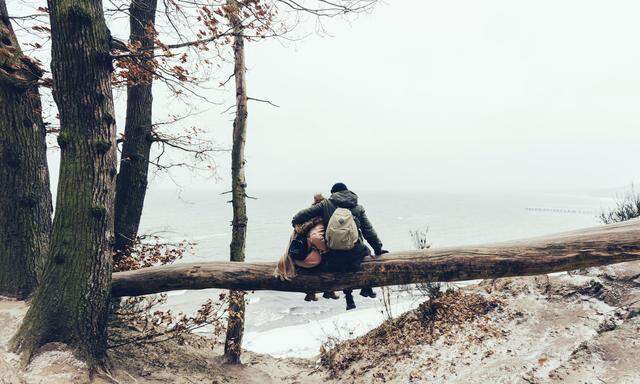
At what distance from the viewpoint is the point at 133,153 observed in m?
6.92

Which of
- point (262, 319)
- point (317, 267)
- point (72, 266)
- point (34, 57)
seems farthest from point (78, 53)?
point (262, 319)

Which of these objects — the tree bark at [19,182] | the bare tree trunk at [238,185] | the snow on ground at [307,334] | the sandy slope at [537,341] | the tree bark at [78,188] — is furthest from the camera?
A: the snow on ground at [307,334]

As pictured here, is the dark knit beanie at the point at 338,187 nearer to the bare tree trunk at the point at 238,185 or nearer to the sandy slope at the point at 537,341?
the bare tree trunk at the point at 238,185

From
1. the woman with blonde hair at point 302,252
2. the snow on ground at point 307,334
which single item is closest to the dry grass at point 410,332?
the woman with blonde hair at point 302,252

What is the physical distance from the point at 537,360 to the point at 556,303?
1673mm

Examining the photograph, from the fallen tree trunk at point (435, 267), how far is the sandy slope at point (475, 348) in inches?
54.6

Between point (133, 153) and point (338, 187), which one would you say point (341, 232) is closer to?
point (338, 187)

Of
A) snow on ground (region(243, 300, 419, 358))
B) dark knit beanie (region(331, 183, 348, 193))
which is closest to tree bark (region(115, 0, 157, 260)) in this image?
dark knit beanie (region(331, 183, 348, 193))

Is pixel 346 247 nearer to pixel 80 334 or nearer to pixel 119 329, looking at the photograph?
pixel 80 334

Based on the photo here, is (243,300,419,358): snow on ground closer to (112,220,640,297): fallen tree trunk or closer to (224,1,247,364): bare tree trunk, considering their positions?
(224,1,247,364): bare tree trunk

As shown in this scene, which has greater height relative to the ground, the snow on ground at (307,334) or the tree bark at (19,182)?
the tree bark at (19,182)

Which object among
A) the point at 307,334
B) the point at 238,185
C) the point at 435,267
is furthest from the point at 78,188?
the point at 307,334

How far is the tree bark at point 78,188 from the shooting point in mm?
4297

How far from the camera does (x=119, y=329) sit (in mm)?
6574
